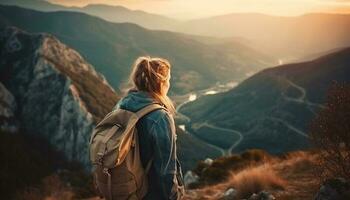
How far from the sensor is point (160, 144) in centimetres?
428

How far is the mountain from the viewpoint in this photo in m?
123

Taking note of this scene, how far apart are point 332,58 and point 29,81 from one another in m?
110

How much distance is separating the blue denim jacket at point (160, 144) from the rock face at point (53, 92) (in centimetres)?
10776

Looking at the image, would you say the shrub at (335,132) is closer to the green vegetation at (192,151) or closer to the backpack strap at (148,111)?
the backpack strap at (148,111)

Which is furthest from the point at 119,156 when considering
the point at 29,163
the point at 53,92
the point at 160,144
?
the point at 53,92

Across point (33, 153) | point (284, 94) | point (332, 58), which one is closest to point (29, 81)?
point (33, 153)

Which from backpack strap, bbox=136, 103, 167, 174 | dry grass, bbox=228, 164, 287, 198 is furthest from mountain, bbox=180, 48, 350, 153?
backpack strap, bbox=136, 103, 167, 174

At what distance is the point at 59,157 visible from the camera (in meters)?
119

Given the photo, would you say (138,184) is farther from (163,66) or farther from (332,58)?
(332,58)

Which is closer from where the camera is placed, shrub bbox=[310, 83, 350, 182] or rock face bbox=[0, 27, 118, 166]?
shrub bbox=[310, 83, 350, 182]

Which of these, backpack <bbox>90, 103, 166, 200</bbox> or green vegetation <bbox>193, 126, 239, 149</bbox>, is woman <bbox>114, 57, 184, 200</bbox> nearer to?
backpack <bbox>90, 103, 166, 200</bbox>

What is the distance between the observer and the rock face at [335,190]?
702cm

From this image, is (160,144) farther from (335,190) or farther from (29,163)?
(29,163)

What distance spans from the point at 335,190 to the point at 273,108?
455 feet
